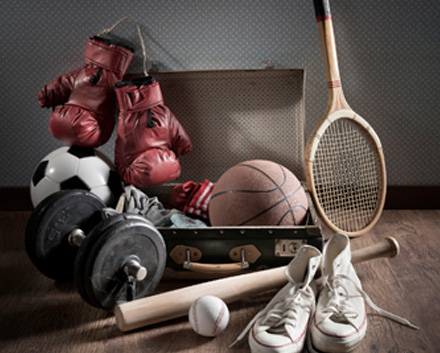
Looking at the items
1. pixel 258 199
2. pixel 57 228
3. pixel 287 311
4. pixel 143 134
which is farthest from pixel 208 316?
pixel 143 134

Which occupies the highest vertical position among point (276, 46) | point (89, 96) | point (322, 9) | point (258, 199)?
point (322, 9)

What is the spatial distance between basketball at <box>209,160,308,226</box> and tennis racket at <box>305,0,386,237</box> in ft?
0.73

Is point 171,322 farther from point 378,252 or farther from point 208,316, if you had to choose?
point 378,252

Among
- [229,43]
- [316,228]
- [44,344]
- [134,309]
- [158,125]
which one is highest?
[229,43]

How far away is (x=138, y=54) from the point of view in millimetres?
2445

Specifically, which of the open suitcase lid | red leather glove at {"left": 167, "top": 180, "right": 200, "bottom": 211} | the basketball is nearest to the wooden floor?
→ the basketball

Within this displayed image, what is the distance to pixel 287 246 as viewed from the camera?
186cm

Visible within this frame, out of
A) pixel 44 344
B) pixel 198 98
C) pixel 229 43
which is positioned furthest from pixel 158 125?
pixel 44 344

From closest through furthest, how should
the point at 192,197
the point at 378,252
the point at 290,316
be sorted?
the point at 290,316, the point at 378,252, the point at 192,197

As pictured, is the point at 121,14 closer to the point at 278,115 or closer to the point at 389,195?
the point at 278,115

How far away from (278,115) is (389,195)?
0.73 meters

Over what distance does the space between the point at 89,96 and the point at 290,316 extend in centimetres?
136

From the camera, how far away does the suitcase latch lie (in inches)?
72.5

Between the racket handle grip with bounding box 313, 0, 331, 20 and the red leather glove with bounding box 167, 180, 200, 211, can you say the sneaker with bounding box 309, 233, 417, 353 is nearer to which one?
the red leather glove with bounding box 167, 180, 200, 211
